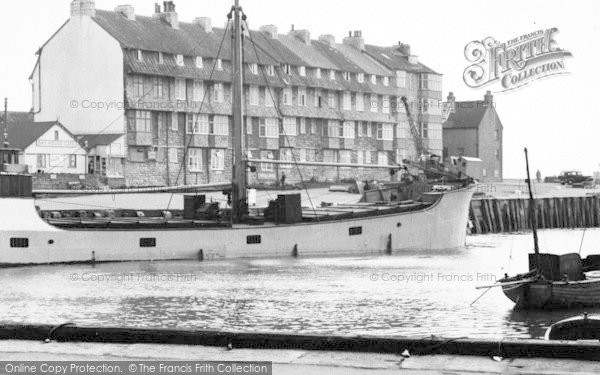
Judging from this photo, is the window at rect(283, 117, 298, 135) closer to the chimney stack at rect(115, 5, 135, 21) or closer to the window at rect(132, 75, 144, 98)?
the window at rect(132, 75, 144, 98)

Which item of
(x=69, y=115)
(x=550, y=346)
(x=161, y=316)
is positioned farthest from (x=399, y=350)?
(x=69, y=115)

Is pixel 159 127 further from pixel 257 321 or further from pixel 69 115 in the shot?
pixel 257 321

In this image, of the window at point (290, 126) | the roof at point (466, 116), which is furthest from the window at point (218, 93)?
the roof at point (466, 116)

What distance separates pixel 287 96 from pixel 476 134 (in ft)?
99.3

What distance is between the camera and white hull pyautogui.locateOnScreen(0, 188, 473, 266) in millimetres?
A: 43469

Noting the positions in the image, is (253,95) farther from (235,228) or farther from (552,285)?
(552,285)

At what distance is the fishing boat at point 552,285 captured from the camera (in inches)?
1089

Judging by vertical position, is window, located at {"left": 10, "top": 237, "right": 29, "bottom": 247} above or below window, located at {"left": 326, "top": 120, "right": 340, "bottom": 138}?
below

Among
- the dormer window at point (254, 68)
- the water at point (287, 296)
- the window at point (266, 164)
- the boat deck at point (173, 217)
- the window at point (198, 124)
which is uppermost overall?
the dormer window at point (254, 68)

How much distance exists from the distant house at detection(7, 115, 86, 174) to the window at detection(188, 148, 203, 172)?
884 cm

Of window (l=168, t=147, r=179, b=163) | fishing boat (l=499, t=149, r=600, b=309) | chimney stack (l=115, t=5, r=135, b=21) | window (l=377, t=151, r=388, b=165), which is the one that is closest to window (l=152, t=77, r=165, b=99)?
window (l=168, t=147, r=179, b=163)

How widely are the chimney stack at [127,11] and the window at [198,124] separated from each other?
28.9 feet

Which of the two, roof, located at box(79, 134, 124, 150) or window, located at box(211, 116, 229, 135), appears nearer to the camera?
roof, located at box(79, 134, 124, 150)

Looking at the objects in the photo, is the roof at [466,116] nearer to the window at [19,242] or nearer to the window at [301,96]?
the window at [301,96]
